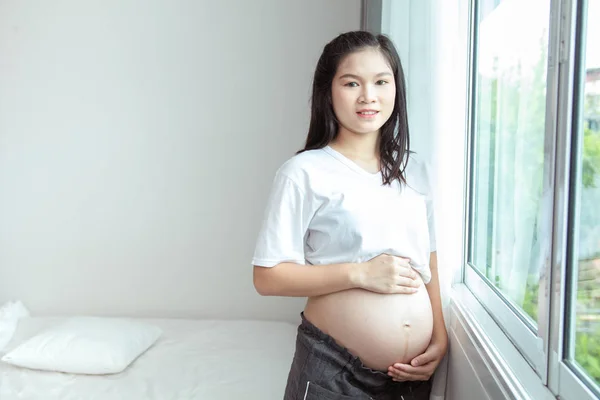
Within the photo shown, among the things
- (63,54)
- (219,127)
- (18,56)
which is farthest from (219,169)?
(18,56)

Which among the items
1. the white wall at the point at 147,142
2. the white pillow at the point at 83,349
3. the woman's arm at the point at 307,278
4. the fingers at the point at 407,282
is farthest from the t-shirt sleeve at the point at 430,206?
the white wall at the point at 147,142

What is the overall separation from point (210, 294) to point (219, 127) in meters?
0.71

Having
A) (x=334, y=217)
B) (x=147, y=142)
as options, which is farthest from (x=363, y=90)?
(x=147, y=142)

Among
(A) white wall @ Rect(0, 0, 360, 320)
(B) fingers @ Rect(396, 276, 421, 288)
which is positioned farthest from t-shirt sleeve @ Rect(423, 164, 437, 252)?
(A) white wall @ Rect(0, 0, 360, 320)

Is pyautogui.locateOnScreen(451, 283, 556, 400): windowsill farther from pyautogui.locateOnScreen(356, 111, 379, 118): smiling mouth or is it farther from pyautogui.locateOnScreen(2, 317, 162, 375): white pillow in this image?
pyautogui.locateOnScreen(2, 317, 162, 375): white pillow

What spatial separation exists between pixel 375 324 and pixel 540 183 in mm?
394

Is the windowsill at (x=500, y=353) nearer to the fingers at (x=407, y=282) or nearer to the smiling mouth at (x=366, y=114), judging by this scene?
the fingers at (x=407, y=282)

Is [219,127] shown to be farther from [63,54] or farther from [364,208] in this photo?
[364,208]

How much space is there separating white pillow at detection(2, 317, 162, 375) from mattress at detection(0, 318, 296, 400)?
0.09 ft

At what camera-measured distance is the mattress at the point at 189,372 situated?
1.81 metres

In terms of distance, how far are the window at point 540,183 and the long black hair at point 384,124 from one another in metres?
0.24

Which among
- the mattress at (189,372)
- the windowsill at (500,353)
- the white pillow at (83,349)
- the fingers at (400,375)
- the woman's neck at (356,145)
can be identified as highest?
the woman's neck at (356,145)

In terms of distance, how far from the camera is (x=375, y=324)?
1163 millimetres

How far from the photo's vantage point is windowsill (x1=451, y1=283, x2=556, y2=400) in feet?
3.09
